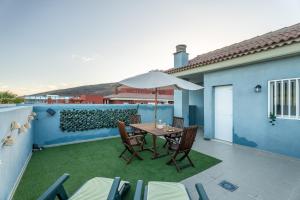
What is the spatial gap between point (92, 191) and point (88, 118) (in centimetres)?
535

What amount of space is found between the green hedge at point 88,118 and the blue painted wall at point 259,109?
5590 millimetres

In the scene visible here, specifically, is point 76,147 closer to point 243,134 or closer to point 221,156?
point 221,156

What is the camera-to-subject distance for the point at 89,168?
175 inches

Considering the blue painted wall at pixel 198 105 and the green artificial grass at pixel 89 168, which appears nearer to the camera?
the green artificial grass at pixel 89 168

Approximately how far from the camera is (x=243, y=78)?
642 centimetres

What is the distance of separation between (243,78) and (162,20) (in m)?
6.71

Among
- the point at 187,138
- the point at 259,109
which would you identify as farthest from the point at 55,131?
the point at 259,109

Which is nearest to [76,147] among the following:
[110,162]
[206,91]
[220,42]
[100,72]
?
[110,162]

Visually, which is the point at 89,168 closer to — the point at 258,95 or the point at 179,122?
the point at 179,122

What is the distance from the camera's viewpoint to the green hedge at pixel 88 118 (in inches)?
277

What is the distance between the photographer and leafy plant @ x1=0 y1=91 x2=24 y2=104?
8630 mm

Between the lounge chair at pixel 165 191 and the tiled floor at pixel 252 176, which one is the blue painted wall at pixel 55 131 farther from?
the lounge chair at pixel 165 191

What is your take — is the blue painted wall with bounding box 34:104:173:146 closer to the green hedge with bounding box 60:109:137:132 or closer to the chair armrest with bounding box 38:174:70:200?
the green hedge with bounding box 60:109:137:132

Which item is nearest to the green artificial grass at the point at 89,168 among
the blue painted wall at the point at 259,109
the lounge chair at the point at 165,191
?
the lounge chair at the point at 165,191
